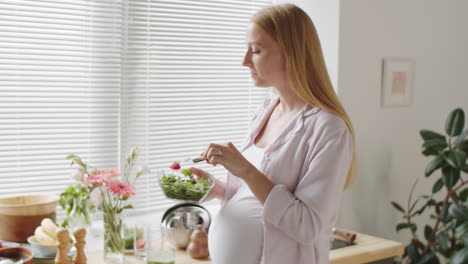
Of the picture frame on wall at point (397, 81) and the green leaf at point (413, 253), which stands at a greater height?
Result: the picture frame on wall at point (397, 81)

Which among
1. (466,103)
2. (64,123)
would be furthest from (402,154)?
(64,123)

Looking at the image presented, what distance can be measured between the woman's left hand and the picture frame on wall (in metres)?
1.57

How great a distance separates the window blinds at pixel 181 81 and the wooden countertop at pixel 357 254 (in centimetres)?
48

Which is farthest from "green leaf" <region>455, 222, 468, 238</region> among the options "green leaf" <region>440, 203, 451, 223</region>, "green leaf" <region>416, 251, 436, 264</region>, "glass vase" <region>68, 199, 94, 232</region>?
"glass vase" <region>68, 199, 94, 232</region>

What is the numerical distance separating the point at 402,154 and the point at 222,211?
1.66 m

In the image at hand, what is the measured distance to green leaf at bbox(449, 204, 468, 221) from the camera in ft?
8.62

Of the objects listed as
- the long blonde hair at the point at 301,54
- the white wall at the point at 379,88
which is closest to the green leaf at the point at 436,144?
the white wall at the point at 379,88

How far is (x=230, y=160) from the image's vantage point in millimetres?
1589

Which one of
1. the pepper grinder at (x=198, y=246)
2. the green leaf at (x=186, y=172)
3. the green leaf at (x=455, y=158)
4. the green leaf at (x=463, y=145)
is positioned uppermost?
the green leaf at (x=463, y=145)

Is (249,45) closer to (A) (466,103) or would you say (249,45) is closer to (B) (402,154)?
(B) (402,154)

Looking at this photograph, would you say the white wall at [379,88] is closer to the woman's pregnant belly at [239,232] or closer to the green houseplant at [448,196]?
the green houseplant at [448,196]

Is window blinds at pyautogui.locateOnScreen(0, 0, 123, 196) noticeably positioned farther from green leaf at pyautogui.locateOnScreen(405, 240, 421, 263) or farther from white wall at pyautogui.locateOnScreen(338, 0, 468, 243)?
green leaf at pyautogui.locateOnScreen(405, 240, 421, 263)

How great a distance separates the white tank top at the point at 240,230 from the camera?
66.4 inches

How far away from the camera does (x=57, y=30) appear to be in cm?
230
